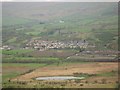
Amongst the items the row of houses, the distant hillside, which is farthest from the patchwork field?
the row of houses

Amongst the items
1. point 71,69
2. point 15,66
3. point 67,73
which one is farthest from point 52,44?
point 67,73

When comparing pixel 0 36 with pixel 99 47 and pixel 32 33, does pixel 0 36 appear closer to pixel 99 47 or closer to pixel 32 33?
pixel 32 33

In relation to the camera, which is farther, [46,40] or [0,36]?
[0,36]

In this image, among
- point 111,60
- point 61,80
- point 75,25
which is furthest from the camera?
point 75,25

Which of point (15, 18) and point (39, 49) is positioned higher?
point (15, 18)

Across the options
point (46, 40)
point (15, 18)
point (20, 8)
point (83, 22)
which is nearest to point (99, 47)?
point (46, 40)

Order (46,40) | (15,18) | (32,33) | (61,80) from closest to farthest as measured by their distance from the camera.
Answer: (61,80) < (46,40) < (32,33) < (15,18)

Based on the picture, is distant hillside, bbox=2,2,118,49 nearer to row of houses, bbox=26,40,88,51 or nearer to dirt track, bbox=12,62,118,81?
row of houses, bbox=26,40,88,51

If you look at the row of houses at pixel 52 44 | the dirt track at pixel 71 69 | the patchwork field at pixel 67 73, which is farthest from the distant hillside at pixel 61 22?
the patchwork field at pixel 67 73
